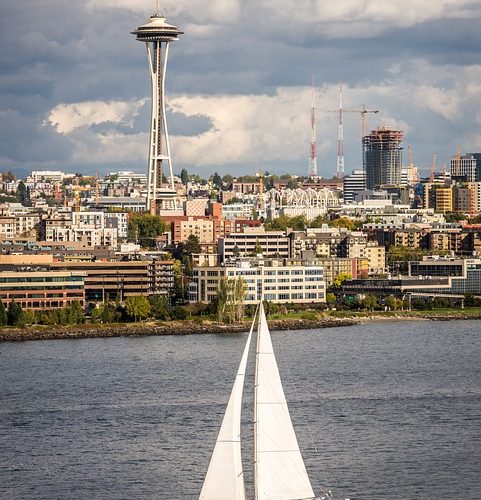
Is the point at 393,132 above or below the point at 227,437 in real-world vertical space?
above

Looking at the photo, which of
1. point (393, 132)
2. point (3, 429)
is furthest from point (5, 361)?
point (393, 132)

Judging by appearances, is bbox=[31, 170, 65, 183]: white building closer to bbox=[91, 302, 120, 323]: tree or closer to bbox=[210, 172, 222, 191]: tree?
bbox=[210, 172, 222, 191]: tree

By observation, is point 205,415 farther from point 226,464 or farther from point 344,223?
point 344,223

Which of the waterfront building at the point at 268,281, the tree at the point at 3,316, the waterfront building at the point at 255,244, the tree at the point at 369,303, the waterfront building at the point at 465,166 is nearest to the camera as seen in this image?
the tree at the point at 3,316

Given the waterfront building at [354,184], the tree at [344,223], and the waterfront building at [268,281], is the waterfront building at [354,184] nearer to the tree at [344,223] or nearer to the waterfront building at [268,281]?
the tree at [344,223]

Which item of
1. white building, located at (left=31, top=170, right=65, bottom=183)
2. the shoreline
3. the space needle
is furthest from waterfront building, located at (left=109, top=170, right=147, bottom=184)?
the shoreline

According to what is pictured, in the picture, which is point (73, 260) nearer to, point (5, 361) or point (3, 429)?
point (5, 361)

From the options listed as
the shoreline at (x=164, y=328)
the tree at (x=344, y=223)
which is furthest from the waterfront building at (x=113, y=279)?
the tree at (x=344, y=223)
